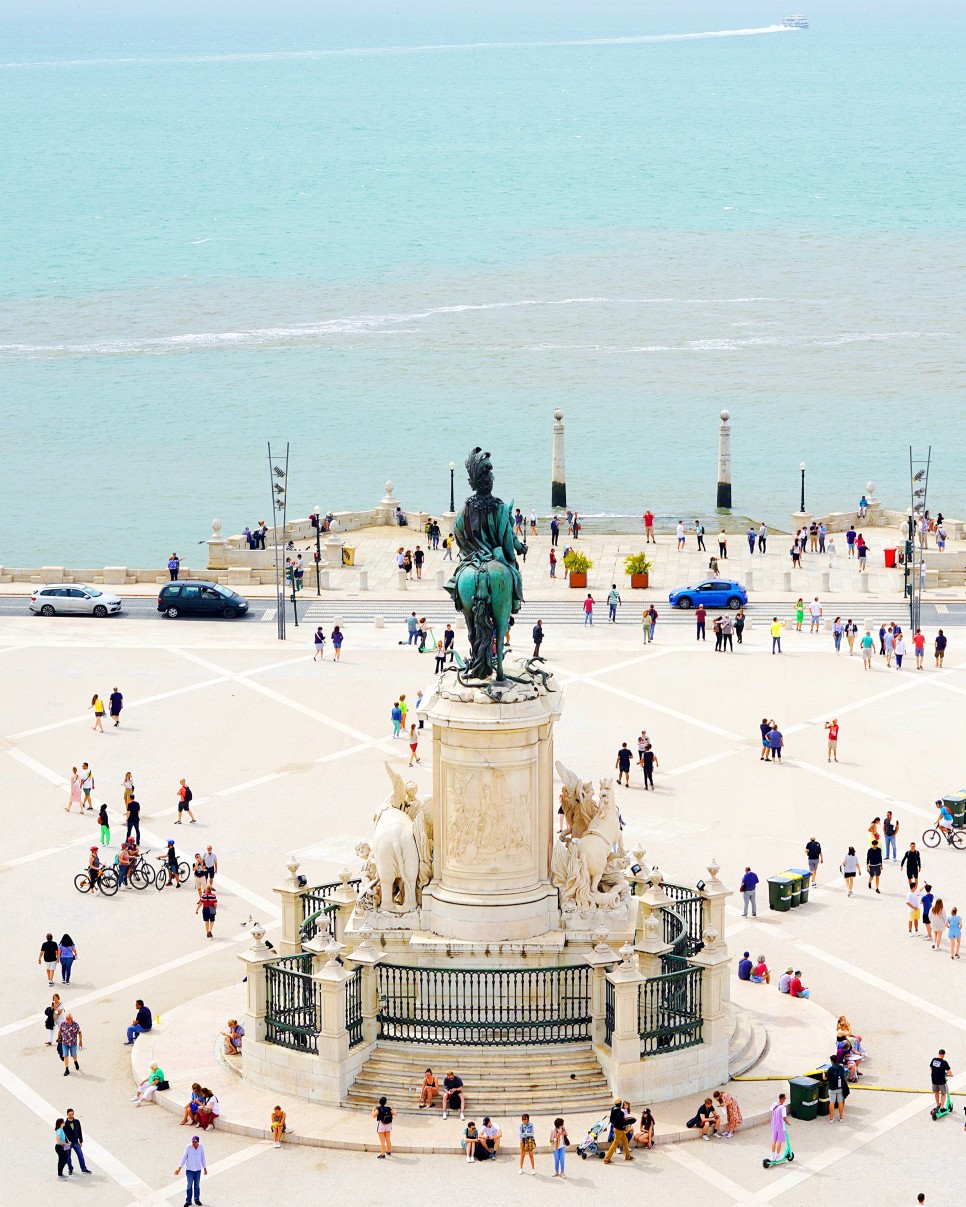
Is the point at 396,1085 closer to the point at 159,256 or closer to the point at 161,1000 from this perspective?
the point at 161,1000

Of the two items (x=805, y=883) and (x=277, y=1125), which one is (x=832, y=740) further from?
(x=277, y=1125)

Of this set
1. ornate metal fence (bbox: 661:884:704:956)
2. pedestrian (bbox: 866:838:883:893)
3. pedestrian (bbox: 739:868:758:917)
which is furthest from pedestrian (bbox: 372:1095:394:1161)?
pedestrian (bbox: 866:838:883:893)

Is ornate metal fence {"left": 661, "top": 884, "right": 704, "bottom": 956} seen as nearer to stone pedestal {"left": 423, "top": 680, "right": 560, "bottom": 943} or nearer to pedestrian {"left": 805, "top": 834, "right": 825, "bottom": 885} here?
stone pedestal {"left": 423, "top": 680, "right": 560, "bottom": 943}

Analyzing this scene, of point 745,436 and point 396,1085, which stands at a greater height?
point 745,436

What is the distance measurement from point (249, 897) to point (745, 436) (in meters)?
75.7

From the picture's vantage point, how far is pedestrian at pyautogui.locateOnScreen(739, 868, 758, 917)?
3966 centimetres

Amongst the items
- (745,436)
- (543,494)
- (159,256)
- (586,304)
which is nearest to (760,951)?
(543,494)

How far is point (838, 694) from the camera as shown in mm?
54250

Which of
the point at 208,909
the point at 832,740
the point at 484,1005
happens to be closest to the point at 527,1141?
the point at 484,1005

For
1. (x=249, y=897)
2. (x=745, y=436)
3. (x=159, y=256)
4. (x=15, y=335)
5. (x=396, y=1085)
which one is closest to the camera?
(x=396, y=1085)

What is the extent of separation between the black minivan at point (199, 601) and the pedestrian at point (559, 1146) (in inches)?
1400

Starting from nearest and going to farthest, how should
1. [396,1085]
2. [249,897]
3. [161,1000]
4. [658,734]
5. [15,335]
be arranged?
[396,1085], [161,1000], [249,897], [658,734], [15,335]

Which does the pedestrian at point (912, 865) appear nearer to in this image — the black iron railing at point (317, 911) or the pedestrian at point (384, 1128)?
the black iron railing at point (317, 911)

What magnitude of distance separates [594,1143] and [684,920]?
5.10 metres
